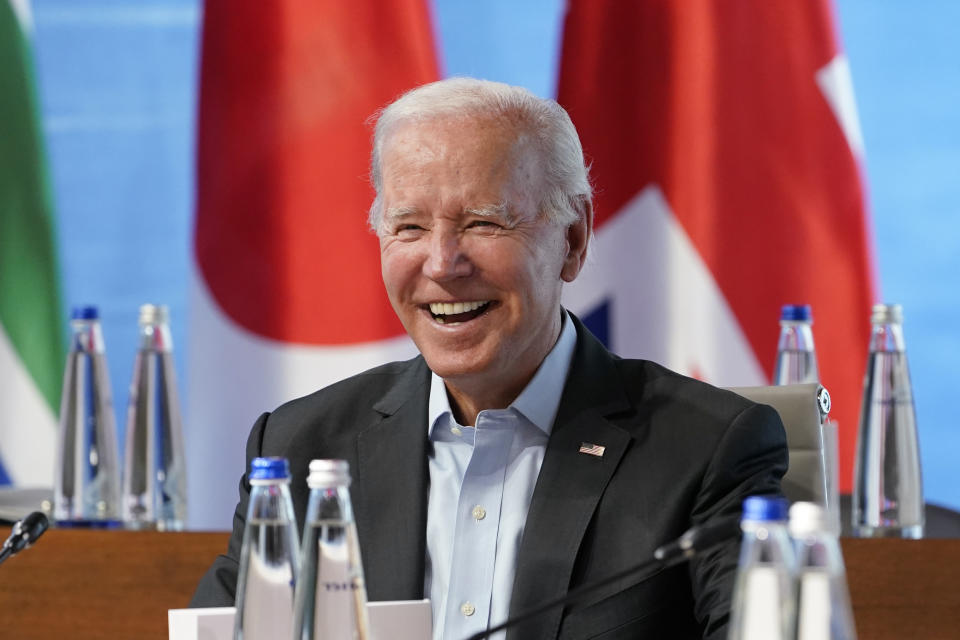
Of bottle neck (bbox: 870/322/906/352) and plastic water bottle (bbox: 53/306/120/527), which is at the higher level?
bottle neck (bbox: 870/322/906/352)

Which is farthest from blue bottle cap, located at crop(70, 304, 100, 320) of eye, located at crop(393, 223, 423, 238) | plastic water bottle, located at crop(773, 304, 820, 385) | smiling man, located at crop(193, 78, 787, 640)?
plastic water bottle, located at crop(773, 304, 820, 385)

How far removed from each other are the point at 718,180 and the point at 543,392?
3.94ft

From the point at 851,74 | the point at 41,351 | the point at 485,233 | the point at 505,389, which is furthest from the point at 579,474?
the point at 41,351

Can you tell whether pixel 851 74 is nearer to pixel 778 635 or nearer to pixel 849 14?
pixel 849 14

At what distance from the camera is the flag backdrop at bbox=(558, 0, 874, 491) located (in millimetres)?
2975

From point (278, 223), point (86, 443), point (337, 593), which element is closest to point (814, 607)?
point (337, 593)

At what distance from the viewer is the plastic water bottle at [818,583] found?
91cm

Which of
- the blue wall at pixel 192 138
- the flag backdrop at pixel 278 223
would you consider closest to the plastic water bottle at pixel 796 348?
the blue wall at pixel 192 138

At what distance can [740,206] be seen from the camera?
3006mm

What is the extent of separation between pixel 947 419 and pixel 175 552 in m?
1.81

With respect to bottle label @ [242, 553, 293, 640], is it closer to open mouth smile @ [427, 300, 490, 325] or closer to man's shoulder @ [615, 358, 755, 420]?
open mouth smile @ [427, 300, 490, 325]

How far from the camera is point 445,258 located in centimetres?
186

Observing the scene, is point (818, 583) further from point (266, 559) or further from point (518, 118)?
point (518, 118)

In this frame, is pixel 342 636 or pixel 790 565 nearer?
pixel 790 565
